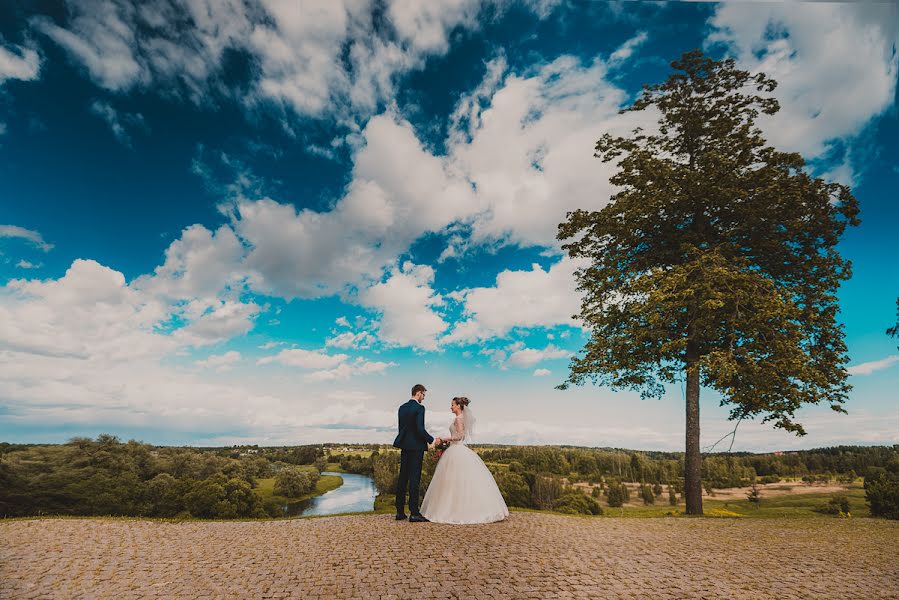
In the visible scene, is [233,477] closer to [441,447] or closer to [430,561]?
[441,447]

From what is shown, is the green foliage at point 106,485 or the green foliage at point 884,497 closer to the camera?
the green foliage at point 884,497

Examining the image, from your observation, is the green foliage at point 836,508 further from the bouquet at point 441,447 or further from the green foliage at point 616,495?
the green foliage at point 616,495

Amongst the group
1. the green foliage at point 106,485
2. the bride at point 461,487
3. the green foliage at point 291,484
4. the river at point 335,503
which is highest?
the bride at point 461,487

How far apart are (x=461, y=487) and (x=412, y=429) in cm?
193

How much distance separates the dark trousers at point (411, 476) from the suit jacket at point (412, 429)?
0.20 metres

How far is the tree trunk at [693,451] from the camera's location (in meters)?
14.0

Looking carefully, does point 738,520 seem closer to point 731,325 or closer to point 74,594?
point 731,325

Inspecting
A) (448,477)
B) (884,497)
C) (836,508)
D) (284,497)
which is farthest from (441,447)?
(284,497)

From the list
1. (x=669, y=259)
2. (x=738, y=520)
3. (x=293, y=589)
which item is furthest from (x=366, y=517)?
(x=669, y=259)

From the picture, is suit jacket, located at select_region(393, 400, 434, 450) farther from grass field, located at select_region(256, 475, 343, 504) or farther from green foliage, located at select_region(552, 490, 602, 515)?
grass field, located at select_region(256, 475, 343, 504)

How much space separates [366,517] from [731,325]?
13381 millimetres

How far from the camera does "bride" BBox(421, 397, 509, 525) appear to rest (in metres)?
9.41

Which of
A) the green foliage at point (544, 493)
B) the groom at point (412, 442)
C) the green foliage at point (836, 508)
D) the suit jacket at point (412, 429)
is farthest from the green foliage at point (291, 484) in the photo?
the suit jacket at point (412, 429)

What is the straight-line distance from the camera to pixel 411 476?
9.41 m
